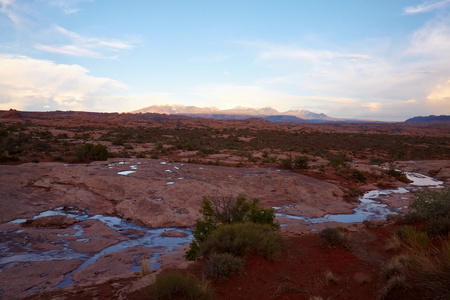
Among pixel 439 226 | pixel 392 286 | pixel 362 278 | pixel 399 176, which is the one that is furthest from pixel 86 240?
pixel 399 176

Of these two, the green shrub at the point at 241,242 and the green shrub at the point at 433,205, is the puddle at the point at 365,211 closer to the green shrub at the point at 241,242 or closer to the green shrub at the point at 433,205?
the green shrub at the point at 433,205

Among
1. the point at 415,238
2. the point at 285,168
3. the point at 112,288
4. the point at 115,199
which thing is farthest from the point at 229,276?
the point at 285,168

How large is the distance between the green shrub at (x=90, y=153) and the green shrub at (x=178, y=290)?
13.9 meters

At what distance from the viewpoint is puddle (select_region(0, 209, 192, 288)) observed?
20.2ft

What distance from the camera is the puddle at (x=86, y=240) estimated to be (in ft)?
20.2

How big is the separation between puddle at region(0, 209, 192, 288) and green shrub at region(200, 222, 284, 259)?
1619 millimetres

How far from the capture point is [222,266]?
4.69 m

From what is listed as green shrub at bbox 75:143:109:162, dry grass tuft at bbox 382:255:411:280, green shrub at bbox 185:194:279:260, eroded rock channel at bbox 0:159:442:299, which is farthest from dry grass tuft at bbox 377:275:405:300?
green shrub at bbox 75:143:109:162

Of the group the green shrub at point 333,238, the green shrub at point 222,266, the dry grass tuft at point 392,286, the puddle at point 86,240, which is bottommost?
the puddle at point 86,240

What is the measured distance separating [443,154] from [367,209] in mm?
25920

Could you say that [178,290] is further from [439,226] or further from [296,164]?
[296,164]

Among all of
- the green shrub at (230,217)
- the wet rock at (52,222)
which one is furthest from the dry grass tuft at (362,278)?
the wet rock at (52,222)

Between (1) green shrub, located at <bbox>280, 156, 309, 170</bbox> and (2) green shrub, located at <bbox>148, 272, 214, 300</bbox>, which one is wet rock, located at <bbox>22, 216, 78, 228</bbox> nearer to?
(2) green shrub, located at <bbox>148, 272, 214, 300</bbox>

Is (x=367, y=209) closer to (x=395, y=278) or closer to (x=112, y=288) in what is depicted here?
(x=395, y=278)
